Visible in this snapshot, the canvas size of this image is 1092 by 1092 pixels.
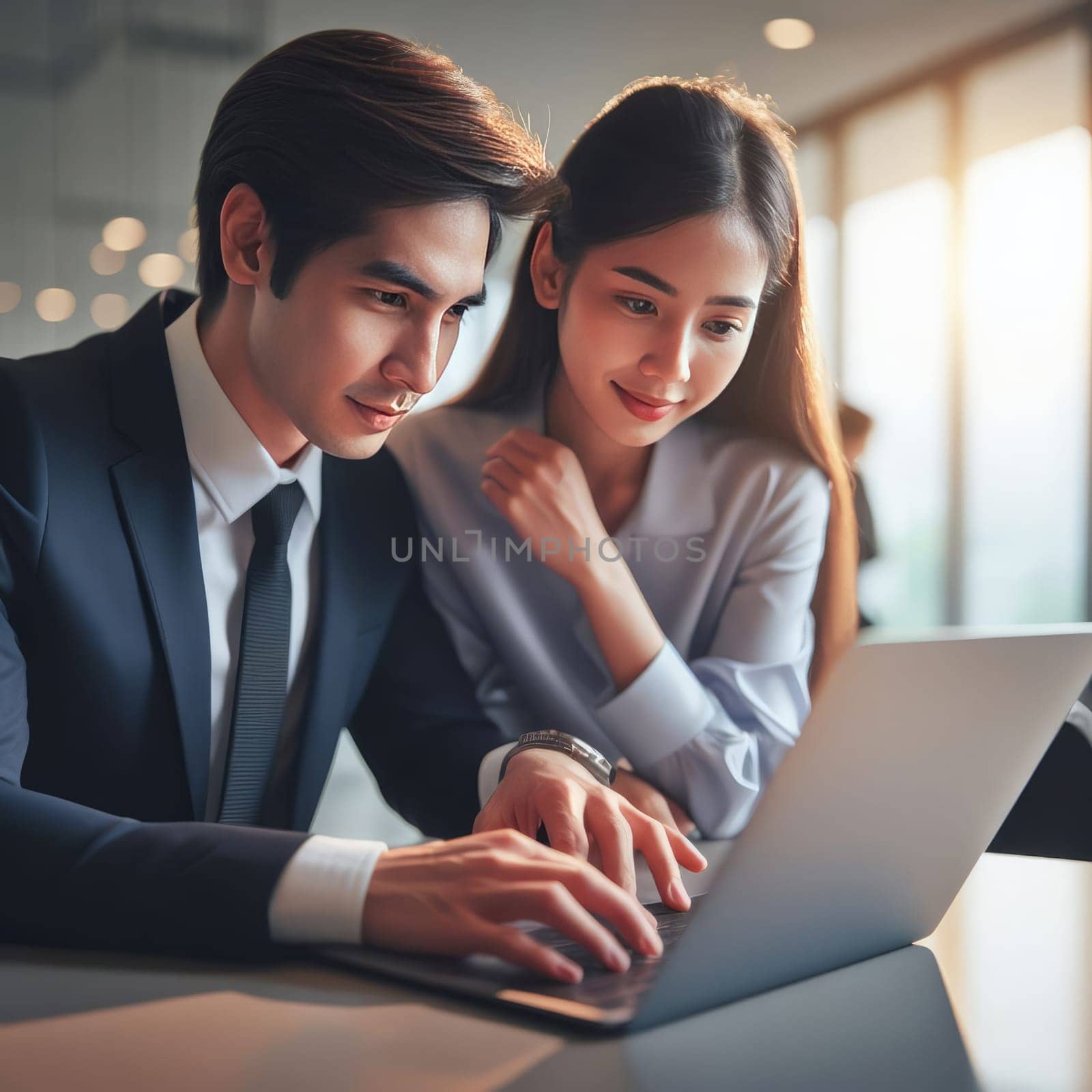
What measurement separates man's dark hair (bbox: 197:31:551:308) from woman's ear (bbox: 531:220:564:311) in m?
0.16

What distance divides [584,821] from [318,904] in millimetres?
349

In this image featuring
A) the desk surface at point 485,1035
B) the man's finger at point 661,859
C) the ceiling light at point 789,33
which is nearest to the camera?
the desk surface at point 485,1035

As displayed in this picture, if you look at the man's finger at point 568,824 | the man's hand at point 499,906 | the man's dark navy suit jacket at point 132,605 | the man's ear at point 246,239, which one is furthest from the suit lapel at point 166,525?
the man's hand at point 499,906

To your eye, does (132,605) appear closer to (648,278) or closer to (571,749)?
(571,749)

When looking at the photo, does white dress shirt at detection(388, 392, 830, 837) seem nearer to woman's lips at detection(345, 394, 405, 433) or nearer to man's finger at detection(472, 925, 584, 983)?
woman's lips at detection(345, 394, 405, 433)

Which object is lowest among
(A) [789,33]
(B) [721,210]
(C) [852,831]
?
(C) [852,831]

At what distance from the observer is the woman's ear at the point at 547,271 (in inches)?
66.3

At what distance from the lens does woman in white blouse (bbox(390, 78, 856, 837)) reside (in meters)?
1.64

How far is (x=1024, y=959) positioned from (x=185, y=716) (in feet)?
3.05

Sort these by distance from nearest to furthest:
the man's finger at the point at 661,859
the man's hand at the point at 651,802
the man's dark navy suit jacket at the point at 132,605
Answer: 1. the man's finger at the point at 661,859
2. the man's dark navy suit jacket at the point at 132,605
3. the man's hand at the point at 651,802

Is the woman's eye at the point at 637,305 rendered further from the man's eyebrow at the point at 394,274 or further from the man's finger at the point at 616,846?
the man's finger at the point at 616,846

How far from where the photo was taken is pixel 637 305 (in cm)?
167

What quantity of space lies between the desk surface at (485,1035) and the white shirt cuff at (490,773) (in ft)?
2.29

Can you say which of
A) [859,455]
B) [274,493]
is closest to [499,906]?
[274,493]
